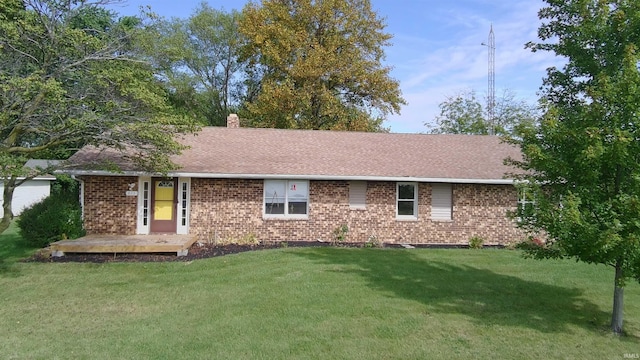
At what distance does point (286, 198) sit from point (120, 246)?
17.5 ft

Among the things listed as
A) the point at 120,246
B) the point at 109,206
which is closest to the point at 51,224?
the point at 109,206

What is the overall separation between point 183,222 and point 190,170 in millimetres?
1851

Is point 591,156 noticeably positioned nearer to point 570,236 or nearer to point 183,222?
point 570,236

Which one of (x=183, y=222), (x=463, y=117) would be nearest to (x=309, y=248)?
(x=183, y=222)

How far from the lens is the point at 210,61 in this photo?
117 feet

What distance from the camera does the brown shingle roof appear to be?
1526cm

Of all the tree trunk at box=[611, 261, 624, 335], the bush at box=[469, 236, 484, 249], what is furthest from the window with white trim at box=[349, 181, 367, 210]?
the tree trunk at box=[611, 261, 624, 335]

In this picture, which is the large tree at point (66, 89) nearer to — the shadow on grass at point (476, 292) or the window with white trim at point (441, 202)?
the shadow on grass at point (476, 292)

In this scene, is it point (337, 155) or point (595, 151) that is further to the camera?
point (337, 155)

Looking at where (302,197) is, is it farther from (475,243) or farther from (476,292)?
(476,292)

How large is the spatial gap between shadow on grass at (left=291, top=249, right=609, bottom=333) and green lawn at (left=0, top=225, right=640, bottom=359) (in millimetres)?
33

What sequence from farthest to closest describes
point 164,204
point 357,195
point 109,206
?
1. point 357,195
2. point 164,204
3. point 109,206

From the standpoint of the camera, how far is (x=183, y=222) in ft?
49.6

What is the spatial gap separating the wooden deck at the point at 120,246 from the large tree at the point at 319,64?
1497 cm
